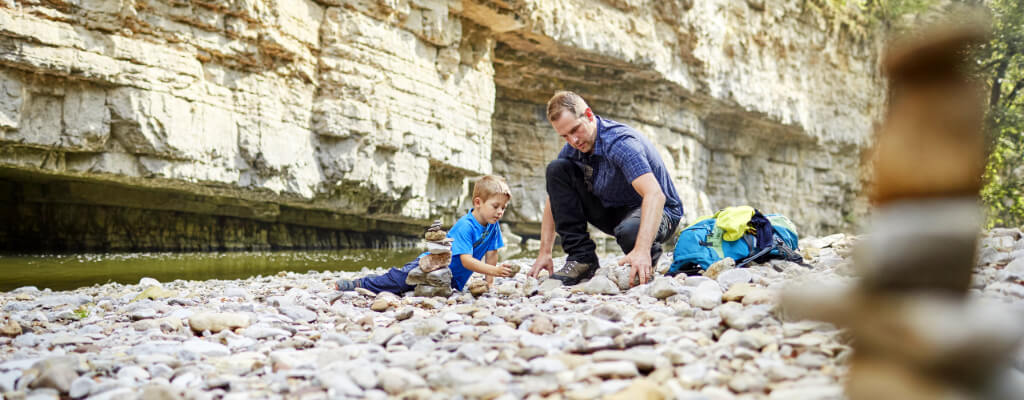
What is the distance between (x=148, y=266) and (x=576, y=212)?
669cm

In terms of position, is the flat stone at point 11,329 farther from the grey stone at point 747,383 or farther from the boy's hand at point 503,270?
the grey stone at point 747,383

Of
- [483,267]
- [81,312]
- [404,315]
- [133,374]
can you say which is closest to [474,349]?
[404,315]

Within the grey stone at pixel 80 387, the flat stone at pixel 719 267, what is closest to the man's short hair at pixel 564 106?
the flat stone at pixel 719 267

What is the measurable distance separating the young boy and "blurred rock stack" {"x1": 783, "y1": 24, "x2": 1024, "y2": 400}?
7.73ft

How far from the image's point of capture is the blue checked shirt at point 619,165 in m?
3.46

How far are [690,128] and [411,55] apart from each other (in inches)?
356

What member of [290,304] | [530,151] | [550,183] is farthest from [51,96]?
[530,151]

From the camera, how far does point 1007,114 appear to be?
11242mm

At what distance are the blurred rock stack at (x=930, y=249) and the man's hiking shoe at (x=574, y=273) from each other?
257 cm

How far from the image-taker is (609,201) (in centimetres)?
392

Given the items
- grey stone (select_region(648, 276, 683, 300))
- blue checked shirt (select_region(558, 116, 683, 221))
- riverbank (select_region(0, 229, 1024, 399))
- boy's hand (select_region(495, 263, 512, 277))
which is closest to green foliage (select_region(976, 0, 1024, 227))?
blue checked shirt (select_region(558, 116, 683, 221))

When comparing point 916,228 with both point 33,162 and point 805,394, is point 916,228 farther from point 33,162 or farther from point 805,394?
point 33,162

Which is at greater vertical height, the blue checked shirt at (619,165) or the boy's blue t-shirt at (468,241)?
the blue checked shirt at (619,165)

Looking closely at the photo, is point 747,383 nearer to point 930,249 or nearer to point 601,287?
point 930,249
